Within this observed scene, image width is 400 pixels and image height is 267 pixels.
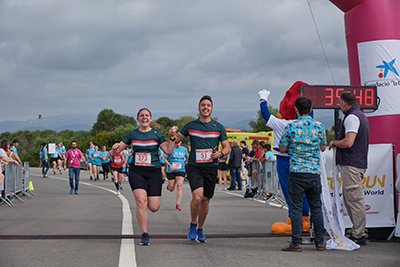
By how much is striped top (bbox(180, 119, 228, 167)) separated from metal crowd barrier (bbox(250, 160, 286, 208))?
7.04 meters

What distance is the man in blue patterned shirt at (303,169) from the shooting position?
20.7 feet

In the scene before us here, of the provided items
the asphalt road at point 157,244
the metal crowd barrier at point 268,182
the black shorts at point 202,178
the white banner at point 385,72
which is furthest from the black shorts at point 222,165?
the black shorts at point 202,178

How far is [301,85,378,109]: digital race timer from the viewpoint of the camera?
26.5 feet

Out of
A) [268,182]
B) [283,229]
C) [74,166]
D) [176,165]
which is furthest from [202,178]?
[74,166]

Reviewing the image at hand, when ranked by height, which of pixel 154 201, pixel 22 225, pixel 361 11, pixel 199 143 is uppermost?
pixel 361 11

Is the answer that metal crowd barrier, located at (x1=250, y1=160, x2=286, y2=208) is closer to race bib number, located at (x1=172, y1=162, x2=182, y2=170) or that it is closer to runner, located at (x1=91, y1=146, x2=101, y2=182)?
race bib number, located at (x1=172, y1=162, x2=182, y2=170)

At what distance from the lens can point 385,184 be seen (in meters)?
7.56

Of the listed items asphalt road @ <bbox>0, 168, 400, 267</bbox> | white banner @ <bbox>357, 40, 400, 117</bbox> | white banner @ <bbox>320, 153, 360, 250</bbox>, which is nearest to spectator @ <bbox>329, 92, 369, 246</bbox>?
white banner @ <bbox>320, 153, 360, 250</bbox>

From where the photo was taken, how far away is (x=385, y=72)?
Result: 920 cm

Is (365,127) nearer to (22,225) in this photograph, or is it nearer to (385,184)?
(385,184)

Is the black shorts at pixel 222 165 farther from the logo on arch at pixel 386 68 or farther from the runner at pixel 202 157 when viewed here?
the runner at pixel 202 157

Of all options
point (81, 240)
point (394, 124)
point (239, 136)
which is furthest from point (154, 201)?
point (239, 136)

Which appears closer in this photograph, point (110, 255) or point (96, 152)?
point (110, 255)

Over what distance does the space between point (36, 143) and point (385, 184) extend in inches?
3294
